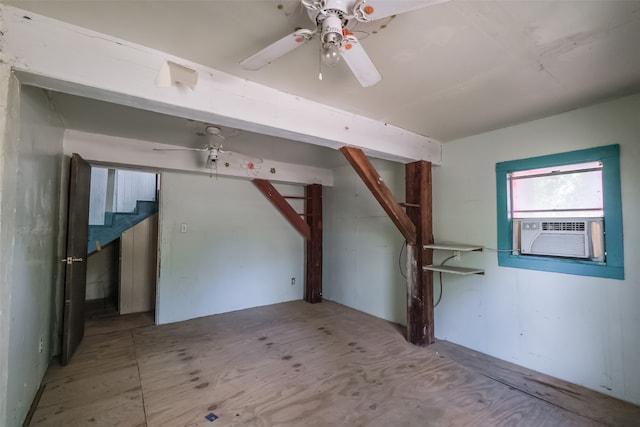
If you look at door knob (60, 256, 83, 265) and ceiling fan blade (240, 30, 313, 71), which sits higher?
ceiling fan blade (240, 30, 313, 71)

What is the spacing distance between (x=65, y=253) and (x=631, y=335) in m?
5.03

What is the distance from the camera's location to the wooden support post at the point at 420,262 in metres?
3.18

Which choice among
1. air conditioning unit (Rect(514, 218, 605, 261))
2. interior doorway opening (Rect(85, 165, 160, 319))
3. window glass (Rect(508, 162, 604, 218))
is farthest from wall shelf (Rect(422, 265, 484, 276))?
interior doorway opening (Rect(85, 165, 160, 319))

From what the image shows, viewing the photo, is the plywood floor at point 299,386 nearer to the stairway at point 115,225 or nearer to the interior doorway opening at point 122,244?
the interior doorway opening at point 122,244

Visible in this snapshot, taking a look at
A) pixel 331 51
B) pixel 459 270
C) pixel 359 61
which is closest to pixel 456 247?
pixel 459 270

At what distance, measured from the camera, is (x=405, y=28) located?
4.65 feet

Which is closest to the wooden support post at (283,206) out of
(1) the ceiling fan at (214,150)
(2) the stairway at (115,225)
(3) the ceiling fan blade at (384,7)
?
(1) the ceiling fan at (214,150)

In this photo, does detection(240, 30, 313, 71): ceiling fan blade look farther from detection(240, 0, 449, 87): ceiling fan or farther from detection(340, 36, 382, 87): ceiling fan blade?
detection(340, 36, 382, 87): ceiling fan blade

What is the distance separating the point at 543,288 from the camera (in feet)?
8.46

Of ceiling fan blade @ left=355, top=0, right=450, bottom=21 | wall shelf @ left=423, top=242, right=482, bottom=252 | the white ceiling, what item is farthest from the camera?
wall shelf @ left=423, top=242, right=482, bottom=252

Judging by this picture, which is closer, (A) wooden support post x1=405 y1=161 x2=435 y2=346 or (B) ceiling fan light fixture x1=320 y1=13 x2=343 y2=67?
(B) ceiling fan light fixture x1=320 y1=13 x2=343 y2=67

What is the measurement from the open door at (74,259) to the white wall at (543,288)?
154 inches

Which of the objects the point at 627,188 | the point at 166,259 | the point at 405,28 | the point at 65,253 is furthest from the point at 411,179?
the point at 65,253

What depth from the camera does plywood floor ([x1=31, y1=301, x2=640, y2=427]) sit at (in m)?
1.99
